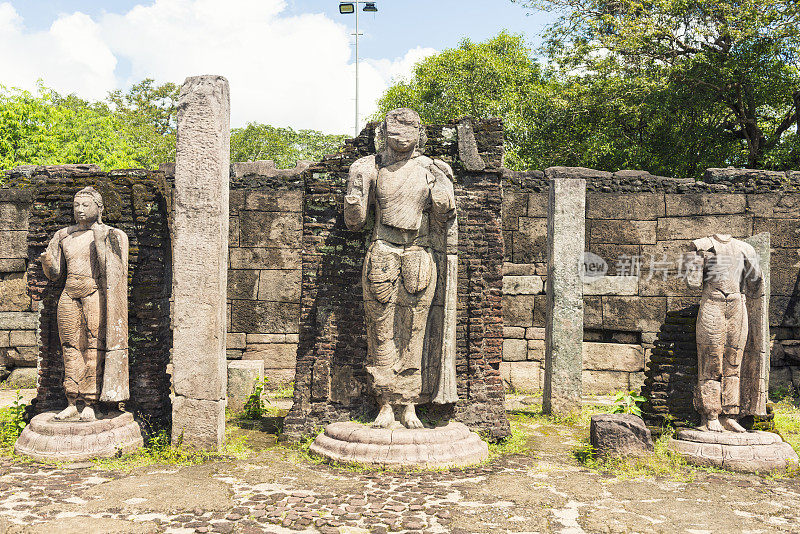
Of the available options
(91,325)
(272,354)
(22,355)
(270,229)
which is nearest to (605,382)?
(272,354)

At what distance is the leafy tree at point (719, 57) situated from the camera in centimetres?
1254

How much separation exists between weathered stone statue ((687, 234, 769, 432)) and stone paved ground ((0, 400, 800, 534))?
2.24 ft

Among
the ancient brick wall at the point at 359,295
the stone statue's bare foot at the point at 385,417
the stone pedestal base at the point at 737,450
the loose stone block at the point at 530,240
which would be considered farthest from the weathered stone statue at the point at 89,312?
the loose stone block at the point at 530,240

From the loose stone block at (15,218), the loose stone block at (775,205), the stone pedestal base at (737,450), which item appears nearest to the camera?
the stone pedestal base at (737,450)

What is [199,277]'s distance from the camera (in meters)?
5.79

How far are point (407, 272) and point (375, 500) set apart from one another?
6.59 ft

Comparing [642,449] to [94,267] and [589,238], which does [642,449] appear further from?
[94,267]

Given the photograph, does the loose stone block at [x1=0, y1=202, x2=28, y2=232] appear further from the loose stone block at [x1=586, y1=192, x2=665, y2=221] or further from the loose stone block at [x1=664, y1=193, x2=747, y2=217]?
the loose stone block at [x1=664, y1=193, x2=747, y2=217]

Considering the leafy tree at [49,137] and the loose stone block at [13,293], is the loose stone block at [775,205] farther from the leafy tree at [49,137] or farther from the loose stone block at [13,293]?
the leafy tree at [49,137]

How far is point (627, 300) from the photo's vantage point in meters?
9.39

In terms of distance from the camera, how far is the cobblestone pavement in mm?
4301

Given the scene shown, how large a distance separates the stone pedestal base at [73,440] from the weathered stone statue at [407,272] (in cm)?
223

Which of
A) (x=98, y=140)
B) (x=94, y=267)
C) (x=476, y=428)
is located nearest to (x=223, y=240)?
(x=94, y=267)

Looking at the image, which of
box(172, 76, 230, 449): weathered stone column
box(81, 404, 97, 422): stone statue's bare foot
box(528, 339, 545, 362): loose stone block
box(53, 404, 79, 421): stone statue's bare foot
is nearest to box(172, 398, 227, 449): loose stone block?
box(172, 76, 230, 449): weathered stone column
